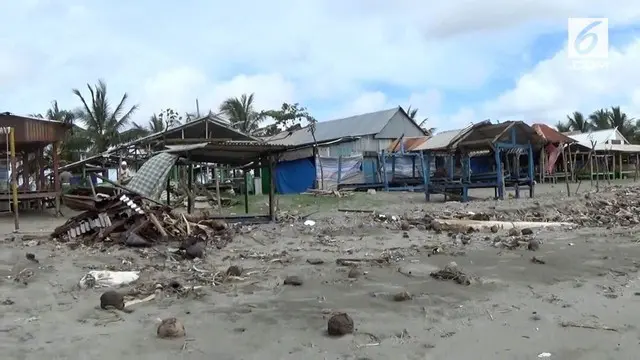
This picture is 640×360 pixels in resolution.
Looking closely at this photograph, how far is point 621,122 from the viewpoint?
54281mm

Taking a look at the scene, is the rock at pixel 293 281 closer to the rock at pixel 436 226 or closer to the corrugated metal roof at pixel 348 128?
the rock at pixel 436 226

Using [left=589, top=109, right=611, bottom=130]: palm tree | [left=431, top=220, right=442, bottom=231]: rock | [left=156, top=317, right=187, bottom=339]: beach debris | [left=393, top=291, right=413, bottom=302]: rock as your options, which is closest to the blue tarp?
[left=431, top=220, right=442, bottom=231]: rock

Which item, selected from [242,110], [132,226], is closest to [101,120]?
[242,110]

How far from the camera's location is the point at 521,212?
14773 mm

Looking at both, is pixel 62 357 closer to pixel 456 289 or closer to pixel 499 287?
pixel 456 289

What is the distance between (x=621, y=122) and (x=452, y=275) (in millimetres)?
54243

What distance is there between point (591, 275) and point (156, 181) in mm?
7768

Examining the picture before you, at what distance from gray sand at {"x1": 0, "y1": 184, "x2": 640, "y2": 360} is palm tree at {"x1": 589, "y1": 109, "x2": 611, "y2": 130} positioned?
4978 cm

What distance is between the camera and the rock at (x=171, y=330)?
193 inches

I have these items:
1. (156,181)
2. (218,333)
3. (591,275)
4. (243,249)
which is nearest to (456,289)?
(591,275)

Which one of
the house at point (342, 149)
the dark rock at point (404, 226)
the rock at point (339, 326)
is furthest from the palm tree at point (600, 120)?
the rock at point (339, 326)

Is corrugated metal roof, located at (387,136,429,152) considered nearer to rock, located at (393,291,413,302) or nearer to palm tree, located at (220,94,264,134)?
palm tree, located at (220,94,264,134)

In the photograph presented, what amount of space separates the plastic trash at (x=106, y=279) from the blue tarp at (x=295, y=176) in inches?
864

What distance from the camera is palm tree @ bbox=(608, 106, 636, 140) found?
53.9 meters
